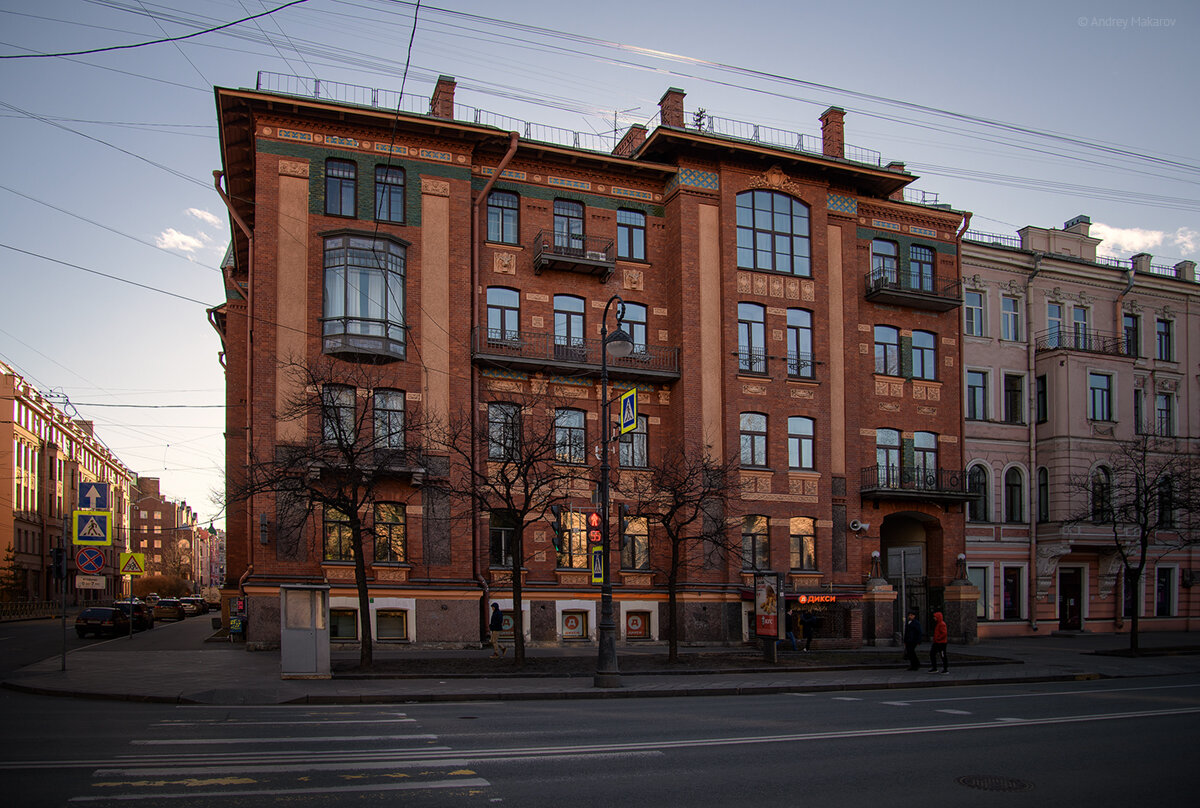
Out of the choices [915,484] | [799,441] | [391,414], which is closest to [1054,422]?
[915,484]

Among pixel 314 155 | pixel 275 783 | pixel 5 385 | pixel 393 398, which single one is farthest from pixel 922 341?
pixel 5 385

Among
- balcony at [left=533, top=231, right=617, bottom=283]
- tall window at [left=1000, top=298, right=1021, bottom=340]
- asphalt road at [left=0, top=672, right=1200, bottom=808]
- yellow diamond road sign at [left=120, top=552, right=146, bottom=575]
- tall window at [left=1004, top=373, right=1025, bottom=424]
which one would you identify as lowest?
yellow diamond road sign at [left=120, top=552, right=146, bottom=575]

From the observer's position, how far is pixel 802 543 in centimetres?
3441

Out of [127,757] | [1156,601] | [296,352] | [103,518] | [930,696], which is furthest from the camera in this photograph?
[1156,601]

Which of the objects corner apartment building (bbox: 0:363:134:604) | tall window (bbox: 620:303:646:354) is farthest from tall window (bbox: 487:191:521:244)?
corner apartment building (bbox: 0:363:134:604)

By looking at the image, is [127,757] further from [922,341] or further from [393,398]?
[922,341]

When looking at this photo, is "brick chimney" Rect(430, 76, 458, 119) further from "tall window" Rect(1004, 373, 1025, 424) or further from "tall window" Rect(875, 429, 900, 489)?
"tall window" Rect(1004, 373, 1025, 424)

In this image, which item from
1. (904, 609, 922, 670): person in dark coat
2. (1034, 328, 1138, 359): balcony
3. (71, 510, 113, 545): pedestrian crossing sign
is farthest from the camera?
(1034, 328, 1138, 359): balcony

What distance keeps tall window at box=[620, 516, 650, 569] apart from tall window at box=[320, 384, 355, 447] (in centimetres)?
1032

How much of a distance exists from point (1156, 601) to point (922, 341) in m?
17.0

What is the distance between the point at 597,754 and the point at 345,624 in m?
19.4

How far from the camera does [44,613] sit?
66875 millimetres

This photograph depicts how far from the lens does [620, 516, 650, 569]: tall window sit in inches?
1303

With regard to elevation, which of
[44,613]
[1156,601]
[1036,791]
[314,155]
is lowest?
[44,613]
